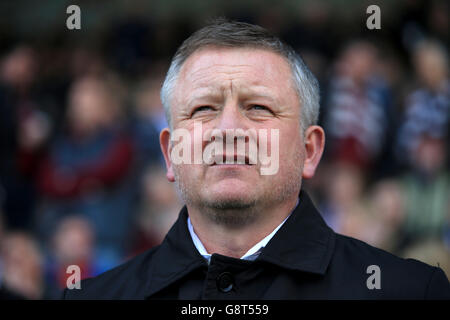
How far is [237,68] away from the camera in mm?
2746

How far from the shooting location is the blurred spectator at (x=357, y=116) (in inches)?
250

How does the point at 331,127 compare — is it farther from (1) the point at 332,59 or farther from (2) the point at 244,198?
(2) the point at 244,198

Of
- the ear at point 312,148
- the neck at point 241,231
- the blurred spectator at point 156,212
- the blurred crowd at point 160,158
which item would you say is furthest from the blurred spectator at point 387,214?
the neck at point 241,231

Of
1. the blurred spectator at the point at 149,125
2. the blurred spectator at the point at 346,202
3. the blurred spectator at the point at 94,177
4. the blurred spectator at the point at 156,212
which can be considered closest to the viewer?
the blurred spectator at the point at 346,202

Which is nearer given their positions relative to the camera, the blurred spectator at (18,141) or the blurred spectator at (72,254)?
the blurred spectator at (72,254)

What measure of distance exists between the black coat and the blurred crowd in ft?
8.96

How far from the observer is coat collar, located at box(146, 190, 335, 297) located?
2.59m

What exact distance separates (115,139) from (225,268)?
3.90 meters

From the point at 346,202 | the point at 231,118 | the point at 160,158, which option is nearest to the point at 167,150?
the point at 231,118

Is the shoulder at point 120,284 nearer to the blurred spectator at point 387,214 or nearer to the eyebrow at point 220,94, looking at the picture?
the eyebrow at point 220,94

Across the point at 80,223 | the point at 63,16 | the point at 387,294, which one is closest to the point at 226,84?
the point at 387,294

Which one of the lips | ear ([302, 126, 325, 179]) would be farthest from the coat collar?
the lips

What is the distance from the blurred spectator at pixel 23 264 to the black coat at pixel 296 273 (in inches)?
118

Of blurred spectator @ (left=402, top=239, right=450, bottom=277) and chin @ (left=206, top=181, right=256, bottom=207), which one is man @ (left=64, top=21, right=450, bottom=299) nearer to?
chin @ (left=206, top=181, right=256, bottom=207)
